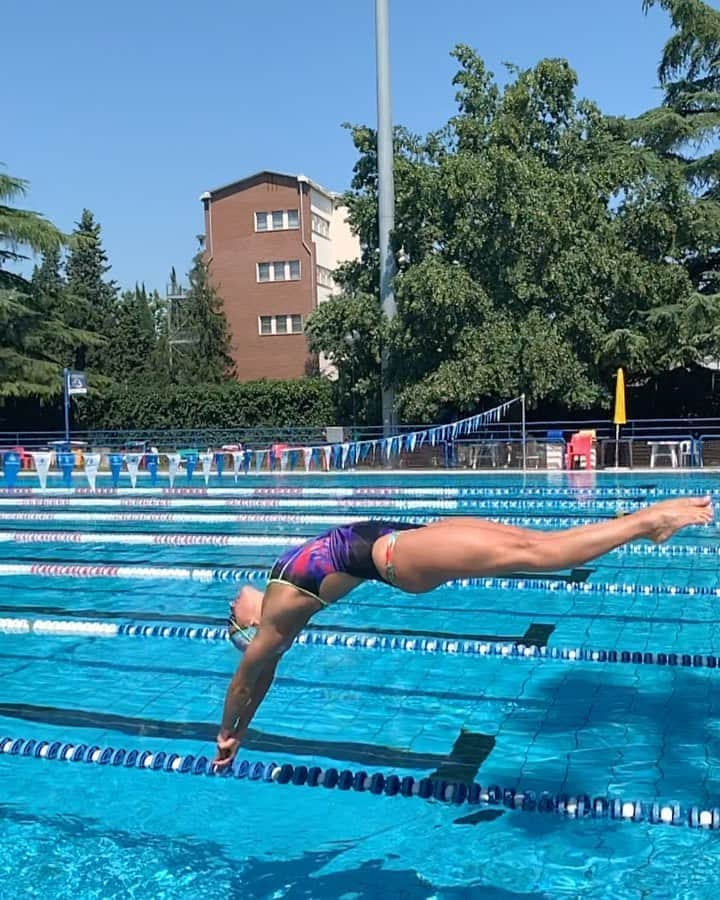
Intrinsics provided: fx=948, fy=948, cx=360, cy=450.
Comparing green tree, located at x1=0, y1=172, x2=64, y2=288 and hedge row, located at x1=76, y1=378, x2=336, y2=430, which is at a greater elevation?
green tree, located at x1=0, y1=172, x2=64, y2=288

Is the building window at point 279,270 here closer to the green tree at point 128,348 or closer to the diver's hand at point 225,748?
the green tree at point 128,348

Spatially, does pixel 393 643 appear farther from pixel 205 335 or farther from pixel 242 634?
pixel 205 335

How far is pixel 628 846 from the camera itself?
3.87 metres

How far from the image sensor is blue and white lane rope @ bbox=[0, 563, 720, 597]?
8.02 meters

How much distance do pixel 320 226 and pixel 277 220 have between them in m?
2.27

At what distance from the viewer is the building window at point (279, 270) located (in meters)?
38.0

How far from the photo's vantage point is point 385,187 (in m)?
23.2

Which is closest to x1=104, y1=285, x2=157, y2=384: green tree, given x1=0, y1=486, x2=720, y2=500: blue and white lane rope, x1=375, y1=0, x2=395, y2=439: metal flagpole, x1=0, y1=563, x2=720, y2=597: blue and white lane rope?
x1=375, y1=0, x2=395, y2=439: metal flagpole

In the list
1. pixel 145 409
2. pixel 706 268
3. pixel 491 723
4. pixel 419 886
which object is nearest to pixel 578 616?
pixel 491 723

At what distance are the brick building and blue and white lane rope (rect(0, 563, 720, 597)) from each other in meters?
28.1

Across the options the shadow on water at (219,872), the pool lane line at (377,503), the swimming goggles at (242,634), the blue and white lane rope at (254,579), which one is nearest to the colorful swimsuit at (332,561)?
the swimming goggles at (242,634)

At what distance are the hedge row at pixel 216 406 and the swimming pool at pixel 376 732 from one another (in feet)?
62.5

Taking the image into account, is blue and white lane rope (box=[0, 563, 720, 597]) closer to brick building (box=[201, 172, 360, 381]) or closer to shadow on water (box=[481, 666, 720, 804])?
shadow on water (box=[481, 666, 720, 804])

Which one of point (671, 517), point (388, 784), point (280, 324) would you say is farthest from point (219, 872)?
point (280, 324)
